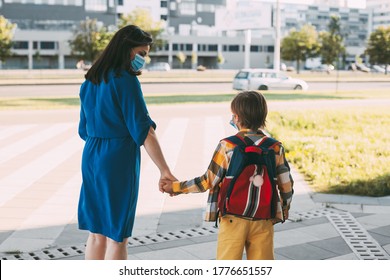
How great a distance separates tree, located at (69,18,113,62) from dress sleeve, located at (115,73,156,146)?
46.5 meters

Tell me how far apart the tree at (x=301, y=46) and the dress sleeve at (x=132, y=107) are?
7102 centimetres

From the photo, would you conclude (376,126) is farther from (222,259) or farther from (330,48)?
(330,48)

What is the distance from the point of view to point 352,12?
11912 centimetres

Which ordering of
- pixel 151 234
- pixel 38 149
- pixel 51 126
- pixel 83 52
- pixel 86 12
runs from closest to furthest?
pixel 151 234 < pixel 38 149 < pixel 51 126 < pixel 83 52 < pixel 86 12

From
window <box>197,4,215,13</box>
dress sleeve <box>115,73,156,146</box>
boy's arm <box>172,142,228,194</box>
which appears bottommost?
boy's arm <box>172,142,228,194</box>

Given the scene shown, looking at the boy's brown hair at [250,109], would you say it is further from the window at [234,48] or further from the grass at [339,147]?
the window at [234,48]

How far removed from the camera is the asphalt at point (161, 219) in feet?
16.5

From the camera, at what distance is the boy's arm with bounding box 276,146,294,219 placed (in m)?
3.32

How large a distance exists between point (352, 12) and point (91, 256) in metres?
122

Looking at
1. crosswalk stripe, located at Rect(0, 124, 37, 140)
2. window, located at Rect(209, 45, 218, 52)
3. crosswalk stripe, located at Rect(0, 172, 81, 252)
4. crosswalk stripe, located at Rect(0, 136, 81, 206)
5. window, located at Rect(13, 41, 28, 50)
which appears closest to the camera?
crosswalk stripe, located at Rect(0, 172, 81, 252)

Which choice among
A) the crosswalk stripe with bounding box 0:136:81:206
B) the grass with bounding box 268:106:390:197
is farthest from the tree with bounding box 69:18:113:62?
the crosswalk stripe with bounding box 0:136:81:206

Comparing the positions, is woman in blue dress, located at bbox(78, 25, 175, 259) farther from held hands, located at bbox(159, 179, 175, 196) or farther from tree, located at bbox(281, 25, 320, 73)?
tree, located at bbox(281, 25, 320, 73)
